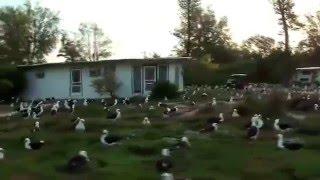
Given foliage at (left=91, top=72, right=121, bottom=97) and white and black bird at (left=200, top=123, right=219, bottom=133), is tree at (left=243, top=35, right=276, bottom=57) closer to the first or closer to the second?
foliage at (left=91, top=72, right=121, bottom=97)

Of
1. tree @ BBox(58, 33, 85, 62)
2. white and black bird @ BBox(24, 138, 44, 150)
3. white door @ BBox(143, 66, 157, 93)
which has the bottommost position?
white and black bird @ BBox(24, 138, 44, 150)

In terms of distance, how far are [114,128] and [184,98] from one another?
1443 centimetres

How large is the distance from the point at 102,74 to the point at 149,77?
2831mm

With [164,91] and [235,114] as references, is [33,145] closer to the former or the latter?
[235,114]

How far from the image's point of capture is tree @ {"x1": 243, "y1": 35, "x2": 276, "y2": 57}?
239ft

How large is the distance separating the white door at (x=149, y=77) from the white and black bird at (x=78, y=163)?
24197mm

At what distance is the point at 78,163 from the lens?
12.6 m

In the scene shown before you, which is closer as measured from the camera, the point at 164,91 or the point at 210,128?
the point at 210,128

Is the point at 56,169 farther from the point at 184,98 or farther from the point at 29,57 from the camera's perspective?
the point at 29,57

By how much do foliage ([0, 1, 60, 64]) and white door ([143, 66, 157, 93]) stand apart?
31123mm

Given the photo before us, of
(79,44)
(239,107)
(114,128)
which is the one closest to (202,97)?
(239,107)

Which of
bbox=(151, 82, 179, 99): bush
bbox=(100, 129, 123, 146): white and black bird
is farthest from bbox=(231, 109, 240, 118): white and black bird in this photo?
bbox=(151, 82, 179, 99): bush

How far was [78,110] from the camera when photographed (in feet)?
83.5

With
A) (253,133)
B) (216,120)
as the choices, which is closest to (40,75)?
(216,120)
